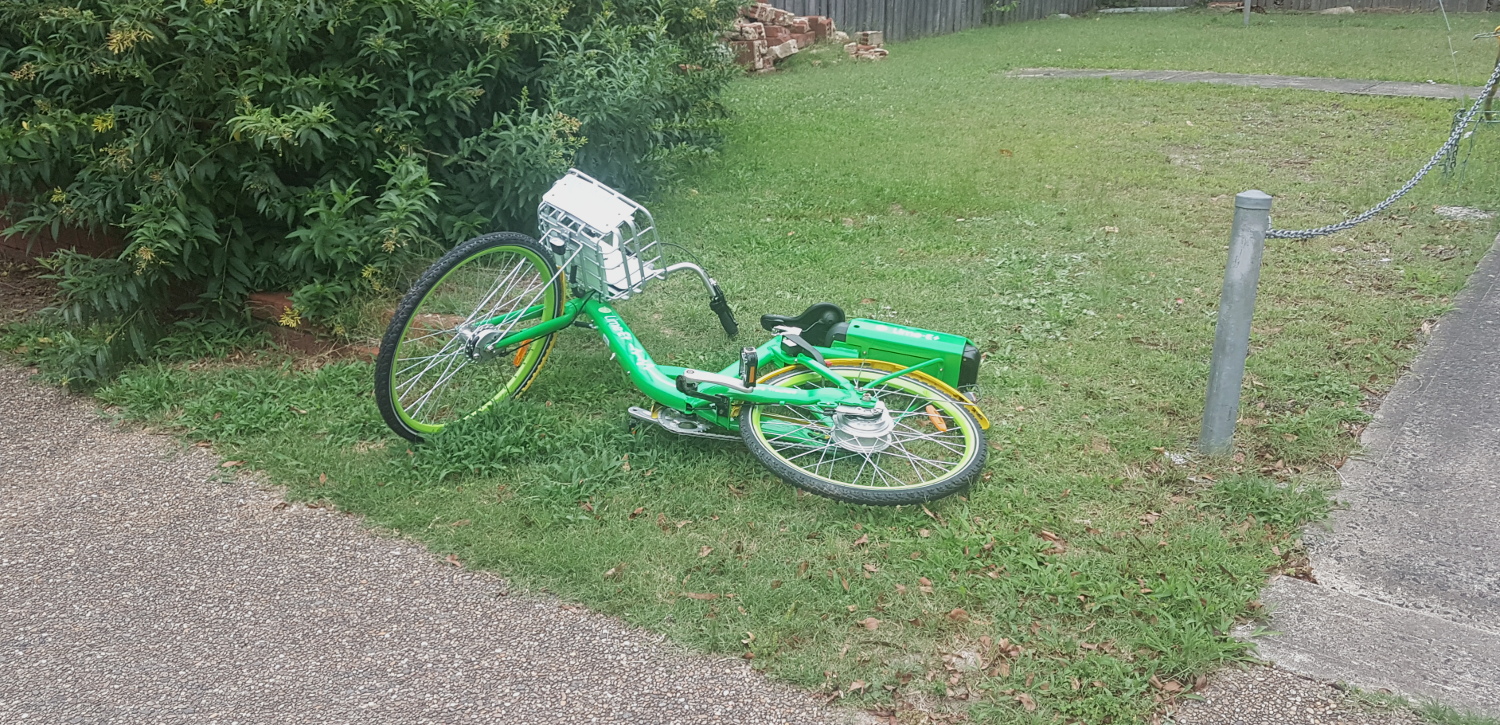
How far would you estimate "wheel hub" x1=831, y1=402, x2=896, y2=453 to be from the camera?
3.74 metres

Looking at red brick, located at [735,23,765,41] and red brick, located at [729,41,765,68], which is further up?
red brick, located at [735,23,765,41]

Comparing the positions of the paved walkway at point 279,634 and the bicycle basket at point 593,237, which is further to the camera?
the bicycle basket at point 593,237

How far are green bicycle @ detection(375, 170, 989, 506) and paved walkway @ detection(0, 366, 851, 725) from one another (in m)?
0.70

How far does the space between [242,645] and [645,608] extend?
1152mm

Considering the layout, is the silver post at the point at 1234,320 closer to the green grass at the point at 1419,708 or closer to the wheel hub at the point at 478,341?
the green grass at the point at 1419,708

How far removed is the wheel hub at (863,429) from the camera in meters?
3.74

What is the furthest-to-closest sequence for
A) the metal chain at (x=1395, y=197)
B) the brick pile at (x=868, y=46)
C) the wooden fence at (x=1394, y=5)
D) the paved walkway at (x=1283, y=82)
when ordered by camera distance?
1. the wooden fence at (x=1394, y=5)
2. the brick pile at (x=868, y=46)
3. the paved walkway at (x=1283, y=82)
4. the metal chain at (x=1395, y=197)

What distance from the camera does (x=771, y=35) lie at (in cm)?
1443

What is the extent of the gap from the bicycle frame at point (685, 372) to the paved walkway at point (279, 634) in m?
0.95

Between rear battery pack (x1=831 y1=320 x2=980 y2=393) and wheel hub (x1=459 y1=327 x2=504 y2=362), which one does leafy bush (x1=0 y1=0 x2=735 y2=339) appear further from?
rear battery pack (x1=831 y1=320 x2=980 y2=393)

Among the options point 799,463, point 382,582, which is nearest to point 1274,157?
point 799,463

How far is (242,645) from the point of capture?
3037 millimetres

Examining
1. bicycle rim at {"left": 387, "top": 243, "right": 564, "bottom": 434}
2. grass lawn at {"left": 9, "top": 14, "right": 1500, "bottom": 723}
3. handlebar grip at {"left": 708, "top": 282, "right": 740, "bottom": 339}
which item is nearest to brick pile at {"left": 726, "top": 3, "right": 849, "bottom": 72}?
grass lawn at {"left": 9, "top": 14, "right": 1500, "bottom": 723}

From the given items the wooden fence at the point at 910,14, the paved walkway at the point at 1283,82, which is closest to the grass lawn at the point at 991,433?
the paved walkway at the point at 1283,82
